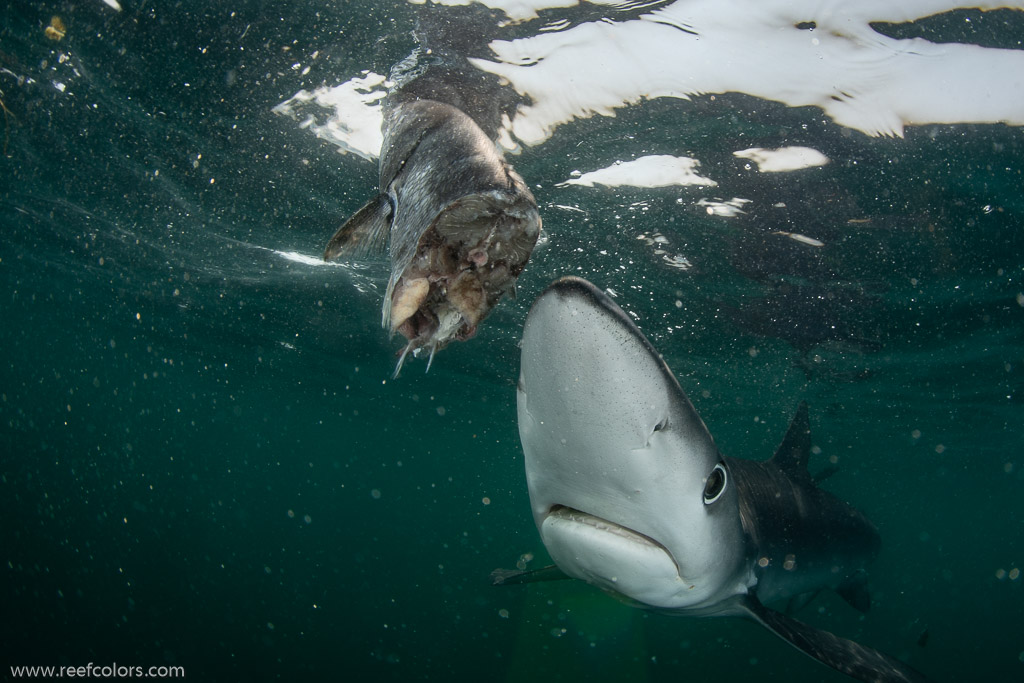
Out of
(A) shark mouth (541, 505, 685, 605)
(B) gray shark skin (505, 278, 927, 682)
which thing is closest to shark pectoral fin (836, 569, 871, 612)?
(B) gray shark skin (505, 278, 927, 682)

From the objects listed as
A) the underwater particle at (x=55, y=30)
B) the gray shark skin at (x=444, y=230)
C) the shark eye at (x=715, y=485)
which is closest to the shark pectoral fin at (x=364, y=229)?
the gray shark skin at (x=444, y=230)

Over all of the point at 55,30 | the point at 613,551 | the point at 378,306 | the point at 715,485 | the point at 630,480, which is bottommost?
the point at 378,306

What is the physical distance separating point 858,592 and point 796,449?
4.64m

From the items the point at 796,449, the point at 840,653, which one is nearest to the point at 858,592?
the point at 796,449

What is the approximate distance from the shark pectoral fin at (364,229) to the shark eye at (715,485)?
220cm

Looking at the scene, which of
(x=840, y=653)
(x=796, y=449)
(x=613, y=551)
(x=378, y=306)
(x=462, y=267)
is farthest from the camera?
(x=378, y=306)

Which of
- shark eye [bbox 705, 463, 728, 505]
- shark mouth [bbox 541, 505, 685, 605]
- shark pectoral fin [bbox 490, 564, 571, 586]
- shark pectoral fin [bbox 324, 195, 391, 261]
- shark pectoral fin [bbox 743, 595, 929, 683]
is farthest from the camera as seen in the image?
shark pectoral fin [bbox 490, 564, 571, 586]

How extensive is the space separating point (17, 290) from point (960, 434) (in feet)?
154

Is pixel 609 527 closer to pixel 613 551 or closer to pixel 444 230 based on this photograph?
pixel 613 551

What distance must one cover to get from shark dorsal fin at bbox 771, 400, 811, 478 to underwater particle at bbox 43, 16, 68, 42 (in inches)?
485

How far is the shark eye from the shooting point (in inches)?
111

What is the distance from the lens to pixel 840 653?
3.71 metres

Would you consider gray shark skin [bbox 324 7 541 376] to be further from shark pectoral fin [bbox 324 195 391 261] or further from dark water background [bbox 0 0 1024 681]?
dark water background [bbox 0 0 1024 681]

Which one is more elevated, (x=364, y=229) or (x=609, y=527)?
(x=364, y=229)
